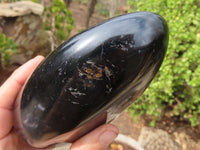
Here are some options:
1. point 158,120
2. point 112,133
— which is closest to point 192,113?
point 158,120

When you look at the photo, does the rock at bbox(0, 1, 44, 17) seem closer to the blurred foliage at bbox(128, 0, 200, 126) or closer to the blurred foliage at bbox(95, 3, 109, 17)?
the blurred foliage at bbox(128, 0, 200, 126)

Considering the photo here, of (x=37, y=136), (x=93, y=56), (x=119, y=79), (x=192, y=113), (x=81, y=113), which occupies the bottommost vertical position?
(x=192, y=113)

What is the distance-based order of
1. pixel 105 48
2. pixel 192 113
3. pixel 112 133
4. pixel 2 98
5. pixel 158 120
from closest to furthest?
pixel 105 48
pixel 112 133
pixel 2 98
pixel 192 113
pixel 158 120

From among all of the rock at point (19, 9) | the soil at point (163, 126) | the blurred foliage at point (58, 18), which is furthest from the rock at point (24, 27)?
the soil at point (163, 126)

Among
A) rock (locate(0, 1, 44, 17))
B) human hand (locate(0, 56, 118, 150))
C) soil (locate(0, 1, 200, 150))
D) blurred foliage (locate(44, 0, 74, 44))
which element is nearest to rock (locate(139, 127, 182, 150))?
soil (locate(0, 1, 200, 150))

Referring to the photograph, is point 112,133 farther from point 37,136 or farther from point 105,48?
point 105,48

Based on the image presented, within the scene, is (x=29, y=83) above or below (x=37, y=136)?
above
